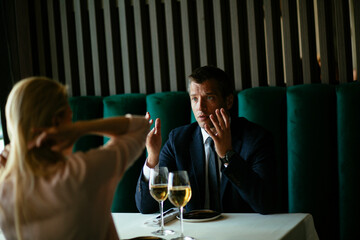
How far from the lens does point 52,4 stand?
3.27 meters

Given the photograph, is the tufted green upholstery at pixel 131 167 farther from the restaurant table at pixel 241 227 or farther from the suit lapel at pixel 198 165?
the restaurant table at pixel 241 227

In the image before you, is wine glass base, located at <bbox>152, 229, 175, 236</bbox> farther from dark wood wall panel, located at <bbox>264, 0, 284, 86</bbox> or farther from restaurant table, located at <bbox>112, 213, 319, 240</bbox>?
dark wood wall panel, located at <bbox>264, 0, 284, 86</bbox>

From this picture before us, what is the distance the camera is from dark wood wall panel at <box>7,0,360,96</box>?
8.39 ft

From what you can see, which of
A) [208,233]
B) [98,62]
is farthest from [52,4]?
[208,233]

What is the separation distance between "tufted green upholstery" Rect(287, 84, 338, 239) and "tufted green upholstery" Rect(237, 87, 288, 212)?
0.09 metres

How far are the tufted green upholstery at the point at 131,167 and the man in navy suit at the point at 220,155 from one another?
1.50ft

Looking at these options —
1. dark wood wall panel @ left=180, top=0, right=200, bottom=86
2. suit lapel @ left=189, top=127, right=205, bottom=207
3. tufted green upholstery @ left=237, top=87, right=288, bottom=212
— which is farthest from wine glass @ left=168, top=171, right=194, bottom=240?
dark wood wall panel @ left=180, top=0, right=200, bottom=86

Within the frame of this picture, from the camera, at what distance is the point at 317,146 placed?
2346mm

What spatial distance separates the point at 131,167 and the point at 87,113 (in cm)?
50

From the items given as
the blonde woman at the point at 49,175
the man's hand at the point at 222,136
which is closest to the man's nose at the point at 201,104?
the man's hand at the point at 222,136

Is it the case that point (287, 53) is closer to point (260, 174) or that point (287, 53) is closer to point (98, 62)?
point (260, 174)

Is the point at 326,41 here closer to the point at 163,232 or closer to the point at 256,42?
the point at 256,42

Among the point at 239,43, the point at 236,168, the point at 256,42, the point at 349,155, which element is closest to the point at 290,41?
the point at 256,42

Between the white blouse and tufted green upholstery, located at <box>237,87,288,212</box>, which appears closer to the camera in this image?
the white blouse
